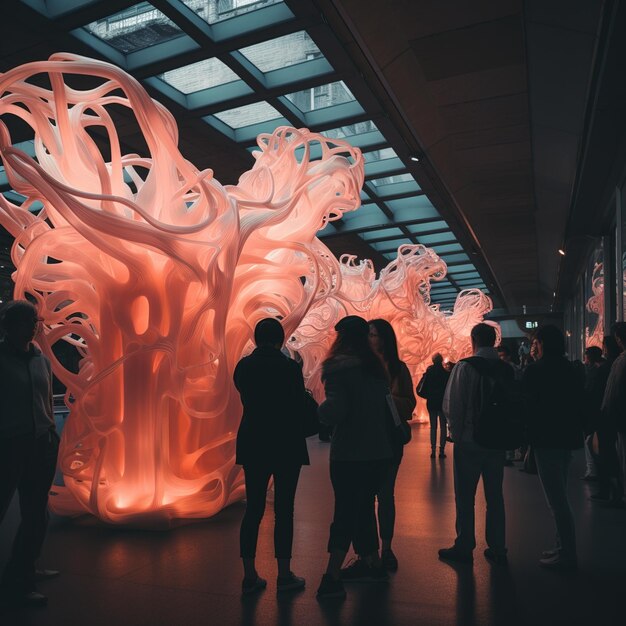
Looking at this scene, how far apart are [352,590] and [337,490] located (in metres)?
0.58

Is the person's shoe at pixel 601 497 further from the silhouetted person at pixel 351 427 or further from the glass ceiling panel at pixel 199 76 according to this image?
the glass ceiling panel at pixel 199 76

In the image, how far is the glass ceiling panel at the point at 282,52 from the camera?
8562 mm

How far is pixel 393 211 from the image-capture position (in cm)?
1784

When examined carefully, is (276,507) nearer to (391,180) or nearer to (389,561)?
(389,561)

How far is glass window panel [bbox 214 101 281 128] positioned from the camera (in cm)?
1106

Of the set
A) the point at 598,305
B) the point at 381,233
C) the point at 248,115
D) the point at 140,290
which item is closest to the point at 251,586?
the point at 140,290

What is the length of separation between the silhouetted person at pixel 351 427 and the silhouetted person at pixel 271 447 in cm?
21

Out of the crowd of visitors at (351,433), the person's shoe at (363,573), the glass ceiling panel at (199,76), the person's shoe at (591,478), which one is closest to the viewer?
the crowd of visitors at (351,433)

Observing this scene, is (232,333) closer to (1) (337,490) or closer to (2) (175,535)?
(2) (175,535)

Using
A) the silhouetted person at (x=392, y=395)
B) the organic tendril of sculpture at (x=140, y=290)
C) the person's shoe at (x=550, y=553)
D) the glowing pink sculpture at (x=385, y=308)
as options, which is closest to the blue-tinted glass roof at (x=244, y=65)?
the glowing pink sculpture at (x=385, y=308)

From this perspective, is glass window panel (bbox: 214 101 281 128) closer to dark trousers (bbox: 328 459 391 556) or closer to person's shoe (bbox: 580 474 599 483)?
person's shoe (bbox: 580 474 599 483)

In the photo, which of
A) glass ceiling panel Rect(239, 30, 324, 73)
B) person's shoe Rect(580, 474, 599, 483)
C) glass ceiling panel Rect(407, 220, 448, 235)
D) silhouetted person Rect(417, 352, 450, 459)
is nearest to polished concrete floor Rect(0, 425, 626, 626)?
person's shoe Rect(580, 474, 599, 483)

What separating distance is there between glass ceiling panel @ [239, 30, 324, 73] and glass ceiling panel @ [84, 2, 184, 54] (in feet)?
3.64

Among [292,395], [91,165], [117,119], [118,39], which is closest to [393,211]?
[117,119]
